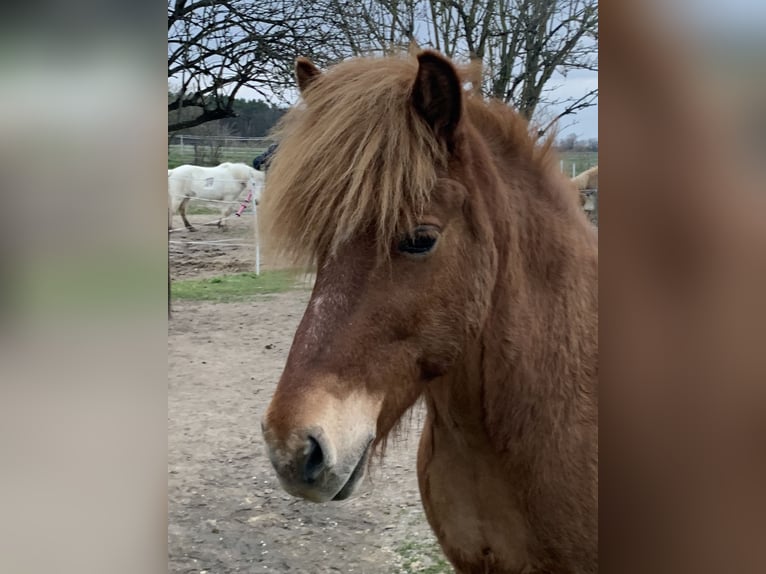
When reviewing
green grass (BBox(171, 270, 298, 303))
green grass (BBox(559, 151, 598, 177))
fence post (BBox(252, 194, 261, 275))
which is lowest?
green grass (BBox(171, 270, 298, 303))

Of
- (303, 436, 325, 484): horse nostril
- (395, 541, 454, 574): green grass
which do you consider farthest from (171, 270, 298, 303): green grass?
(395, 541, 454, 574): green grass

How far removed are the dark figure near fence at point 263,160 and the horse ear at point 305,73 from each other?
156mm

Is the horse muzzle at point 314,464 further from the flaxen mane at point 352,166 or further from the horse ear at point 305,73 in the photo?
the horse ear at point 305,73

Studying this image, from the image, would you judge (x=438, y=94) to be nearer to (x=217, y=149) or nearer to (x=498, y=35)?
(x=498, y=35)

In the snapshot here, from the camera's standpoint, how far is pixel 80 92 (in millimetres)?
651

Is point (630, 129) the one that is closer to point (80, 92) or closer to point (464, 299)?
point (464, 299)

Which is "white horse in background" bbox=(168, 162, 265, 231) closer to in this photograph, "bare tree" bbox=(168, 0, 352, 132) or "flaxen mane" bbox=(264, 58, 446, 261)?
"bare tree" bbox=(168, 0, 352, 132)

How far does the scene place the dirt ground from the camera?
1198 millimetres

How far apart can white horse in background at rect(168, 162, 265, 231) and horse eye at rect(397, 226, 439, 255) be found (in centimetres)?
38

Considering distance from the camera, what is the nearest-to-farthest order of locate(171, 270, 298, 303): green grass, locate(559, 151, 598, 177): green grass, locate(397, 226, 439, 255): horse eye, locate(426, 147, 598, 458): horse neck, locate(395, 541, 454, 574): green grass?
1. locate(397, 226, 439, 255): horse eye
2. locate(426, 147, 598, 458): horse neck
3. locate(559, 151, 598, 177): green grass
4. locate(171, 270, 298, 303): green grass
5. locate(395, 541, 454, 574): green grass

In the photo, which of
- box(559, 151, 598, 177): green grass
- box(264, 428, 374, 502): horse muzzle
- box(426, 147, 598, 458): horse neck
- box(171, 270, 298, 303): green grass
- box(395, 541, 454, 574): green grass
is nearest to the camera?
box(264, 428, 374, 502): horse muzzle

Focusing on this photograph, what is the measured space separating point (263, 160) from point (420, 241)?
1.40 ft

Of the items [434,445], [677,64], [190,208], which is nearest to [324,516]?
[434,445]

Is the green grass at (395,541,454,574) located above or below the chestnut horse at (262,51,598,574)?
below
